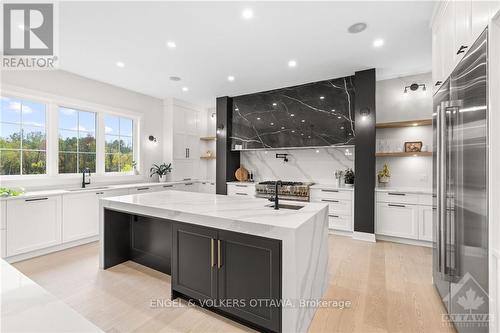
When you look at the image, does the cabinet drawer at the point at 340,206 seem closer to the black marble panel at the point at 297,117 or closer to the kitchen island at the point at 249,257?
the black marble panel at the point at 297,117

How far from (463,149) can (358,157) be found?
2304mm

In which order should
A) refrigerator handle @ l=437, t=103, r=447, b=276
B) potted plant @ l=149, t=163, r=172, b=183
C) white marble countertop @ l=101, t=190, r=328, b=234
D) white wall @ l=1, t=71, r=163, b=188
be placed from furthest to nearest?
potted plant @ l=149, t=163, r=172, b=183, white wall @ l=1, t=71, r=163, b=188, refrigerator handle @ l=437, t=103, r=447, b=276, white marble countertop @ l=101, t=190, r=328, b=234

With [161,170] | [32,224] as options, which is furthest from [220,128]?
[32,224]

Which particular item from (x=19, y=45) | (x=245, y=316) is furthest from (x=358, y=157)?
(x=19, y=45)

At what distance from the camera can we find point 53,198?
11.0 ft

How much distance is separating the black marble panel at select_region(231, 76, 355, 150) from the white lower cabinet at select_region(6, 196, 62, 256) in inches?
134

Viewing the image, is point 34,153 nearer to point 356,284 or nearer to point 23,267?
point 23,267

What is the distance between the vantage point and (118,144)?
4949 mm

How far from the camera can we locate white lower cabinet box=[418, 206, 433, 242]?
354 centimetres

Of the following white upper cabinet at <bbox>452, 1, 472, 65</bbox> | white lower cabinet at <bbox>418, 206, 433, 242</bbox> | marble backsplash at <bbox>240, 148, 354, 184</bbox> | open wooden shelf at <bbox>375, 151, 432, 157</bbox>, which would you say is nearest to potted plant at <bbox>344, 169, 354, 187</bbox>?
marble backsplash at <bbox>240, 148, 354, 184</bbox>

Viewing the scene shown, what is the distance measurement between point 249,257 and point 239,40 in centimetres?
261

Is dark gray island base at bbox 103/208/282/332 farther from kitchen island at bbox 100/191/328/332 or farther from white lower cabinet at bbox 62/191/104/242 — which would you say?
white lower cabinet at bbox 62/191/104/242

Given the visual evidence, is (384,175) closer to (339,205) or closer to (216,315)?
(339,205)

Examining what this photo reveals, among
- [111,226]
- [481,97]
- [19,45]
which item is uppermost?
[19,45]
